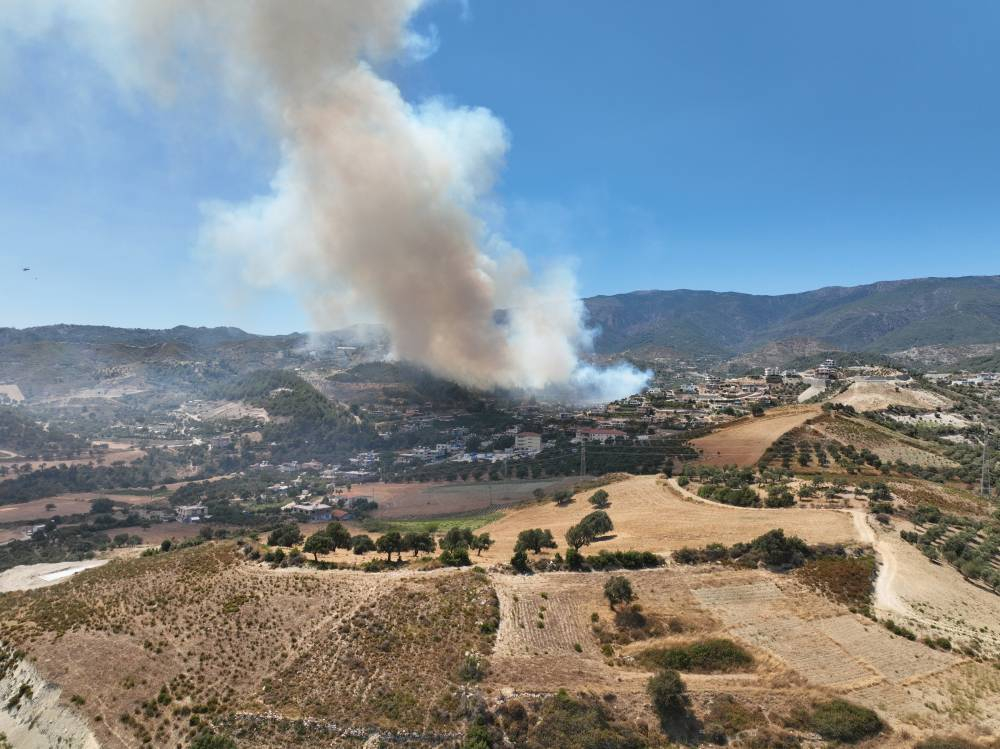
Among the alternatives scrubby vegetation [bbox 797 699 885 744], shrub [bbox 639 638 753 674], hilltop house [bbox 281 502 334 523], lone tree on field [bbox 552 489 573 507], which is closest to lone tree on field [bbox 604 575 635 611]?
shrub [bbox 639 638 753 674]

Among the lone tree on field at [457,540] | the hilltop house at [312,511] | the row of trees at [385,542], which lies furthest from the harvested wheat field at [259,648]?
the hilltop house at [312,511]

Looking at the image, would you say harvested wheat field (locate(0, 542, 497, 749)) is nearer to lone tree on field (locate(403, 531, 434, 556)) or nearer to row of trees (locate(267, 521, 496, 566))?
row of trees (locate(267, 521, 496, 566))

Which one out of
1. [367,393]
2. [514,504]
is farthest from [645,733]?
[367,393]

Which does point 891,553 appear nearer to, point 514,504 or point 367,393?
point 514,504

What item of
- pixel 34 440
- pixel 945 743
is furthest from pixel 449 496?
pixel 34 440

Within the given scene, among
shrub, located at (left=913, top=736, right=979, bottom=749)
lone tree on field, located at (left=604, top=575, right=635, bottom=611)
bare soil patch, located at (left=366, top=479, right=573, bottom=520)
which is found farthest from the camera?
bare soil patch, located at (left=366, top=479, right=573, bottom=520)

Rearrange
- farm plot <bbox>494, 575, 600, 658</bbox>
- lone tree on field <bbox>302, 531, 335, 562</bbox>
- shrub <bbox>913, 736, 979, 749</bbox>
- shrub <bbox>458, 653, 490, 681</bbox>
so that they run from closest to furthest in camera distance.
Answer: shrub <bbox>913, 736, 979, 749</bbox>
shrub <bbox>458, 653, 490, 681</bbox>
farm plot <bbox>494, 575, 600, 658</bbox>
lone tree on field <bbox>302, 531, 335, 562</bbox>

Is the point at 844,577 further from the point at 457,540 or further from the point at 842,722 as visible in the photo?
the point at 457,540

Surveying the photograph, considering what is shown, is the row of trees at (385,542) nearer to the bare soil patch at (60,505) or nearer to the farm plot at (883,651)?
the farm plot at (883,651)
